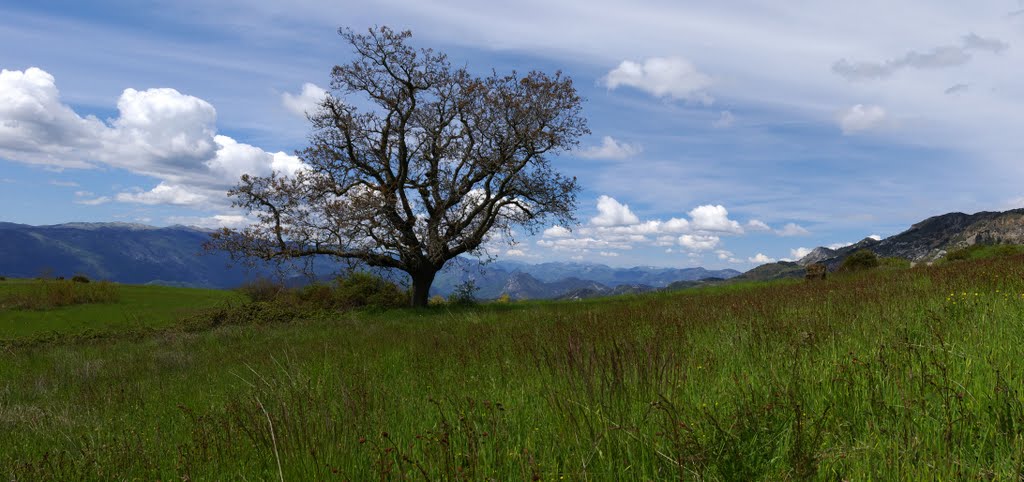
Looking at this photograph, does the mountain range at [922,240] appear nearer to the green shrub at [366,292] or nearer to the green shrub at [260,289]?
the green shrub at [366,292]

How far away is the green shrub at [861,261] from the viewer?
1072 inches

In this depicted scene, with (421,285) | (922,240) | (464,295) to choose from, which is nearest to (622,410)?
(421,285)

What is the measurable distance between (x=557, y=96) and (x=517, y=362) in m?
19.1

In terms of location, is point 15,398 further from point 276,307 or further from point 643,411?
point 276,307

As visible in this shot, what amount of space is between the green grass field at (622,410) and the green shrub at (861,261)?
20511mm

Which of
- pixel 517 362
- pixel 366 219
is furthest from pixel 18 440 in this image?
pixel 366 219

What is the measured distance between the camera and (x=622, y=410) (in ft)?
12.0

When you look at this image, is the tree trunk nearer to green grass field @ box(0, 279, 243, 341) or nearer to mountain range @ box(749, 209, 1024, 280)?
green grass field @ box(0, 279, 243, 341)

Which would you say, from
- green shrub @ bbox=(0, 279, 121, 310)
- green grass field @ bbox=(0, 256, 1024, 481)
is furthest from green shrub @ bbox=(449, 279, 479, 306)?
green shrub @ bbox=(0, 279, 121, 310)

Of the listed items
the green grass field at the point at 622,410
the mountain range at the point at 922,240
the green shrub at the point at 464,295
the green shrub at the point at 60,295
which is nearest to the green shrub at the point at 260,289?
the green shrub at the point at 60,295

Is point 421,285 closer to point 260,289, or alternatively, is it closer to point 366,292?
point 366,292

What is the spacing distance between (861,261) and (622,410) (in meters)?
30.2

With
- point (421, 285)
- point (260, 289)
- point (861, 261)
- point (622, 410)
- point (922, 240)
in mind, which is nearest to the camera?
point (622, 410)

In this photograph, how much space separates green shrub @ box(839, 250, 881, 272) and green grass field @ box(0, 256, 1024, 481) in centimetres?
2051
